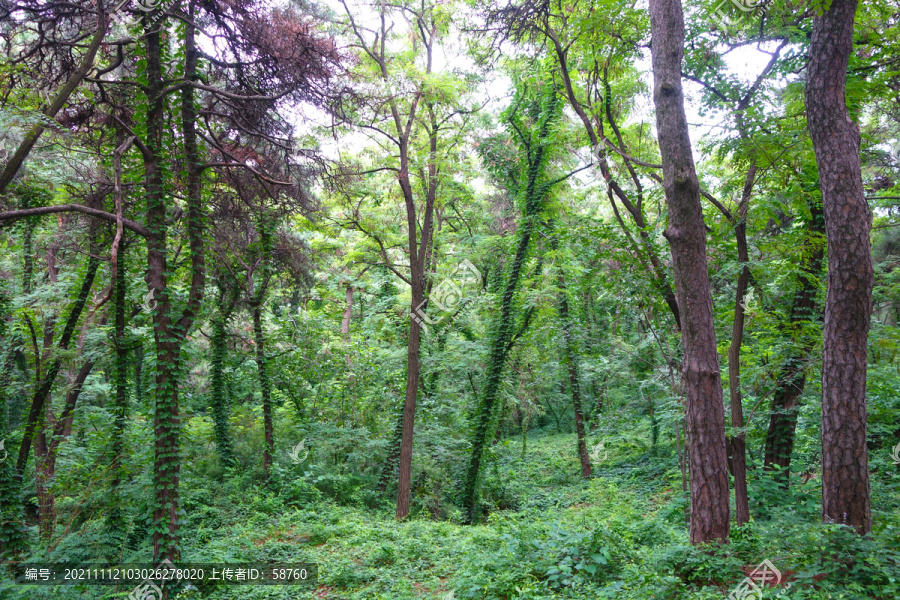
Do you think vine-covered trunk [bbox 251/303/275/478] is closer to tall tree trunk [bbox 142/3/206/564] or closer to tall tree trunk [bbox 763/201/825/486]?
tall tree trunk [bbox 142/3/206/564]

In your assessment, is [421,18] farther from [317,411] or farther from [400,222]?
[317,411]

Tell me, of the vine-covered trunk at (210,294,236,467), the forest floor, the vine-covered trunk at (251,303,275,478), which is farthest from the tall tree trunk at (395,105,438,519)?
the vine-covered trunk at (210,294,236,467)

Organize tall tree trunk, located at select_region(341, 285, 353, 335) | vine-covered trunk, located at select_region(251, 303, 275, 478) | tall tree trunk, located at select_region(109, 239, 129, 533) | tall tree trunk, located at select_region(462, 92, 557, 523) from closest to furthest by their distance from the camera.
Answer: tall tree trunk, located at select_region(109, 239, 129, 533) → vine-covered trunk, located at select_region(251, 303, 275, 478) → tall tree trunk, located at select_region(462, 92, 557, 523) → tall tree trunk, located at select_region(341, 285, 353, 335)

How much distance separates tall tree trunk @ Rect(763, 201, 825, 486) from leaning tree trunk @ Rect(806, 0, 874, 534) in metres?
1.62

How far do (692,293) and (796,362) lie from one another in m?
3.24

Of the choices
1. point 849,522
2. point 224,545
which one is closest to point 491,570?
point 849,522

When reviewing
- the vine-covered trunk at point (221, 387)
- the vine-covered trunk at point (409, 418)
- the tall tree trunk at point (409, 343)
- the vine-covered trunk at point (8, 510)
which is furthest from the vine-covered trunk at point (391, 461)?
the vine-covered trunk at point (8, 510)

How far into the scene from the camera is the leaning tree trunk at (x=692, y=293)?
175 inches

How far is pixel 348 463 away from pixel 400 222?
7.03 metres

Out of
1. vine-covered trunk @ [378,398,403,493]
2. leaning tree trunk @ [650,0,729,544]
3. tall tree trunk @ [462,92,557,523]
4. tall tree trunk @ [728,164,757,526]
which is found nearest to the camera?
leaning tree trunk @ [650,0,729,544]

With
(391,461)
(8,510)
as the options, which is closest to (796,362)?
(391,461)

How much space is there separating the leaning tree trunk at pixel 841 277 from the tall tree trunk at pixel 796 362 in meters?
1.62

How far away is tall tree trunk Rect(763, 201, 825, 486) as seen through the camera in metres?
6.16

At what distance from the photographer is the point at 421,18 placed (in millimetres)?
10328
